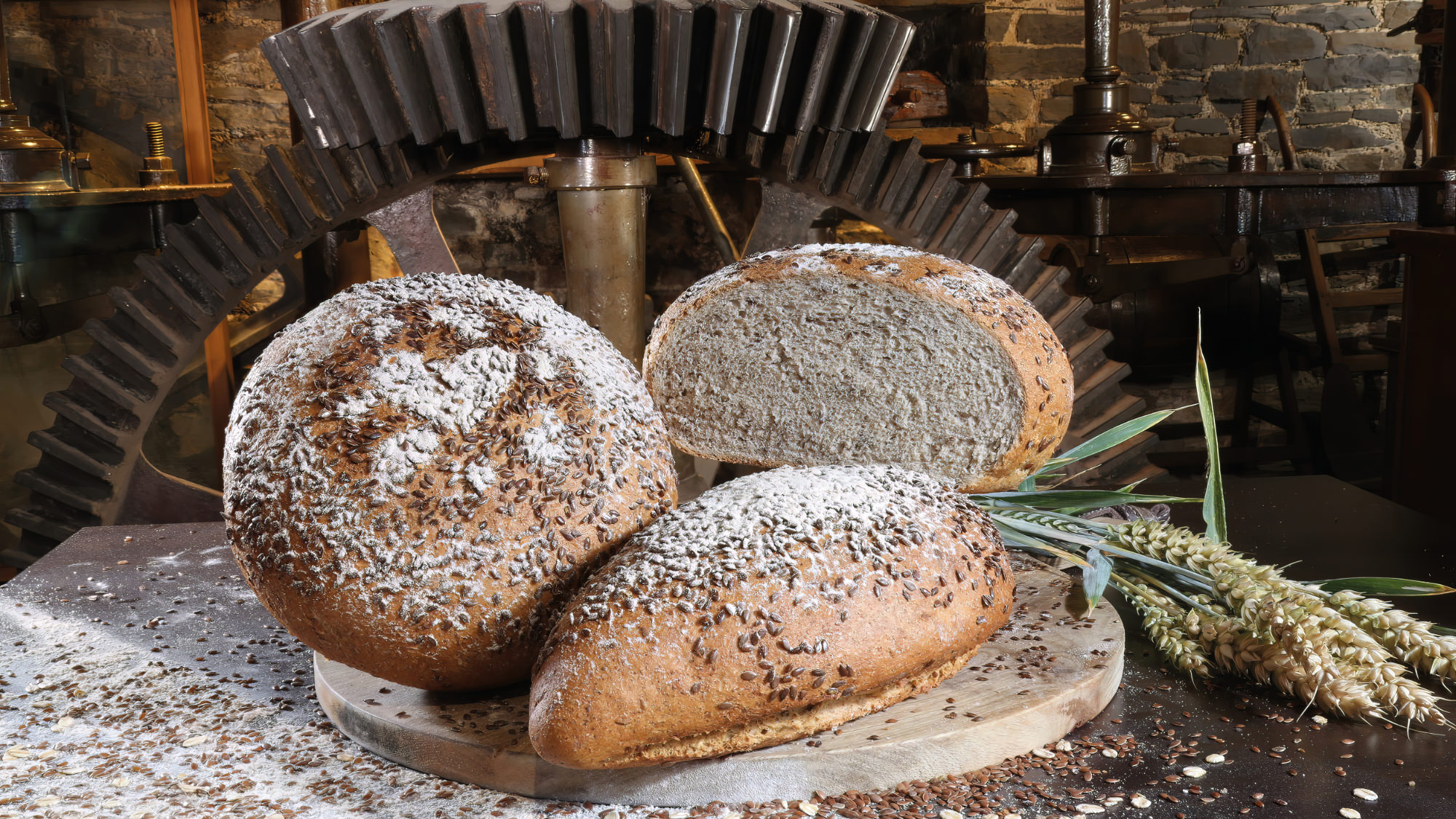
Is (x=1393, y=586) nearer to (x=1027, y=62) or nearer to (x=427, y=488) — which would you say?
(x=427, y=488)

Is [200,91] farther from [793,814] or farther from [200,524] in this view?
[793,814]

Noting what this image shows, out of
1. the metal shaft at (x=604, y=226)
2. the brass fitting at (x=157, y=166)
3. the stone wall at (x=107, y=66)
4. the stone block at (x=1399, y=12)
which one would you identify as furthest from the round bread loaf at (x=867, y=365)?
the stone block at (x=1399, y=12)

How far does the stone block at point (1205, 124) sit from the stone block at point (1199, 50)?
0.18m

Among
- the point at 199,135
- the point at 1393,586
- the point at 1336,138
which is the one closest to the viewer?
the point at 1393,586

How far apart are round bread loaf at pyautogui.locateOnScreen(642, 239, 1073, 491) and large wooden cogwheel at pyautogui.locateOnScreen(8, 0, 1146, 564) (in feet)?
0.65

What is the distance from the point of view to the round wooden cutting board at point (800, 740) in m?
0.66

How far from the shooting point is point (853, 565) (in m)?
0.68

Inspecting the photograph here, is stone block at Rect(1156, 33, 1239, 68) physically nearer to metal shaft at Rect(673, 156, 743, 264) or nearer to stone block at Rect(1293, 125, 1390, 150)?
stone block at Rect(1293, 125, 1390, 150)

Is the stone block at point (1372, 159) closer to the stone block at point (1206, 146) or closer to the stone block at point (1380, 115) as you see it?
the stone block at point (1380, 115)

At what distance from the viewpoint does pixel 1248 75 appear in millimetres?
3809

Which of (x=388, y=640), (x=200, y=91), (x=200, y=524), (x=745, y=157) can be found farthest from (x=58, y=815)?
(x=200, y=91)

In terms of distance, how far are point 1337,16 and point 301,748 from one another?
165 inches

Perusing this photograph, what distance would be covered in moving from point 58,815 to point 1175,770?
0.68 meters

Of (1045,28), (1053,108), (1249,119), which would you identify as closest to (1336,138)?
(1249,119)
